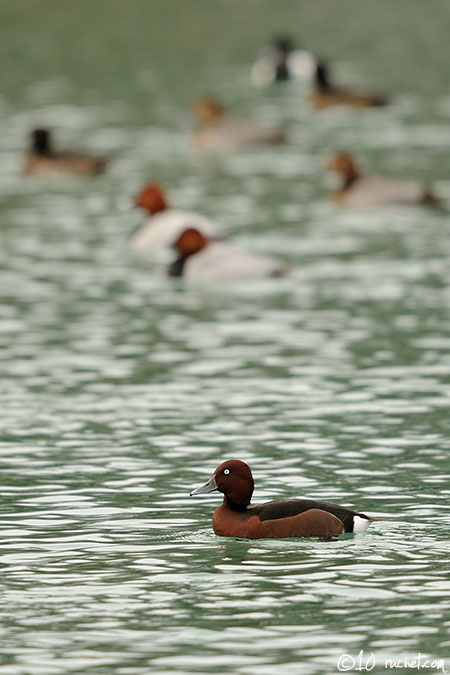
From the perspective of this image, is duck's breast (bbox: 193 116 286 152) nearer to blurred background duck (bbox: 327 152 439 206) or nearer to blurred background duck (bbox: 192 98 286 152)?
blurred background duck (bbox: 192 98 286 152)

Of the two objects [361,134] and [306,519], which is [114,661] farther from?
[361,134]

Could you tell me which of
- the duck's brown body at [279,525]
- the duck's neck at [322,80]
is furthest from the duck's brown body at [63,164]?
the duck's brown body at [279,525]

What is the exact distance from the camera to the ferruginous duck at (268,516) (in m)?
12.0

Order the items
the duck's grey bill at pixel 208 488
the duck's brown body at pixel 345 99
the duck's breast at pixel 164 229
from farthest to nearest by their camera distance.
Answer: the duck's brown body at pixel 345 99 → the duck's breast at pixel 164 229 → the duck's grey bill at pixel 208 488

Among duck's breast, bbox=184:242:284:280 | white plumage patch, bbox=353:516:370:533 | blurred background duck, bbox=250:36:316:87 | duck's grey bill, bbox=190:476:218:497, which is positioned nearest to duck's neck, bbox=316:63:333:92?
blurred background duck, bbox=250:36:316:87

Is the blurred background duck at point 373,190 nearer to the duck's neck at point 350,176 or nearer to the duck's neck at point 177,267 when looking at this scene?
the duck's neck at point 350,176

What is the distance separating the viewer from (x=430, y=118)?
3953 centimetres

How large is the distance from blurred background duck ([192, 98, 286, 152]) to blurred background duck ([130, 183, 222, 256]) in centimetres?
797

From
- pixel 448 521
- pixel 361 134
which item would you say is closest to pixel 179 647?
pixel 448 521

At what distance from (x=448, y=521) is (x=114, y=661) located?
360 cm

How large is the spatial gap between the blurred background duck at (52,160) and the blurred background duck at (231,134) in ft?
11.5

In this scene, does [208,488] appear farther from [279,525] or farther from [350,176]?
[350,176]

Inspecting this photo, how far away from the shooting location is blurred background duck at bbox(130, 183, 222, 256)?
26.6m

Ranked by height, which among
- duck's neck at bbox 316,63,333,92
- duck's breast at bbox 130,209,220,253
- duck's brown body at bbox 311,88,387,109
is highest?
duck's neck at bbox 316,63,333,92
